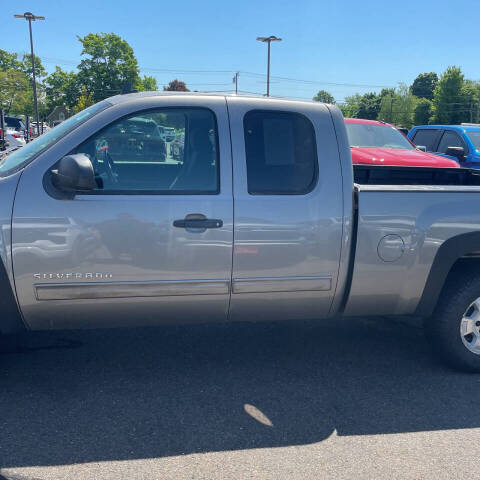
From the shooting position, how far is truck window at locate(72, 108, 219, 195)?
324 cm

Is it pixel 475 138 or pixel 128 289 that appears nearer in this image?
pixel 128 289

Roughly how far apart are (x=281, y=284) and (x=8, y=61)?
266ft

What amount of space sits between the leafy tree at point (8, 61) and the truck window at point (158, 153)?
78.9 metres

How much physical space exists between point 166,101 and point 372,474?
2516mm

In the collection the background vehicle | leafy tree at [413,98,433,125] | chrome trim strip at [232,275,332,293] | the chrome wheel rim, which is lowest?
the chrome wheel rim

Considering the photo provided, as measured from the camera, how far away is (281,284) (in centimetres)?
342

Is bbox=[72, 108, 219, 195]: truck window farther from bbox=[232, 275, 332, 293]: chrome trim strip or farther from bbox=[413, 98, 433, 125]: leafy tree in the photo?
bbox=[413, 98, 433, 125]: leafy tree

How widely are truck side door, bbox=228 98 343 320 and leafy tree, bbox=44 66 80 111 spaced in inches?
2623

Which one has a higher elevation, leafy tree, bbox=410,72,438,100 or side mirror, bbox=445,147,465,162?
leafy tree, bbox=410,72,438,100

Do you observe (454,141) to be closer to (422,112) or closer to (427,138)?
(427,138)

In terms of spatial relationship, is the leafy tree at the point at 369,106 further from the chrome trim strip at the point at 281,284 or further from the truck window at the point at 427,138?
the chrome trim strip at the point at 281,284

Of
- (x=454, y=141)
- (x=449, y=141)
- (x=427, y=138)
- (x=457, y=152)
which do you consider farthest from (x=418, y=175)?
(x=427, y=138)

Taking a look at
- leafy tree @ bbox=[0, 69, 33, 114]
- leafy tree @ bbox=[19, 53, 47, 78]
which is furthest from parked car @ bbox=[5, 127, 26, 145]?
leafy tree @ bbox=[19, 53, 47, 78]

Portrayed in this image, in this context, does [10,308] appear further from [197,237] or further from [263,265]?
[263,265]
